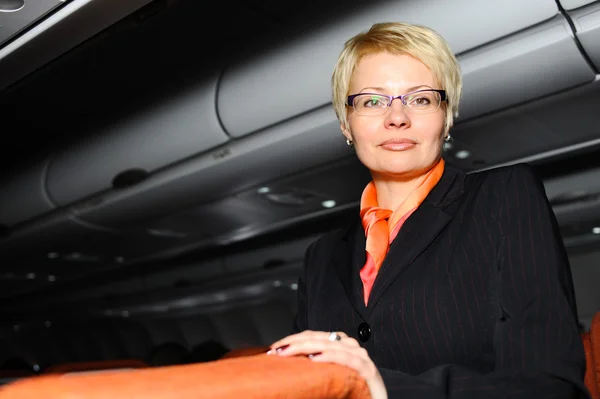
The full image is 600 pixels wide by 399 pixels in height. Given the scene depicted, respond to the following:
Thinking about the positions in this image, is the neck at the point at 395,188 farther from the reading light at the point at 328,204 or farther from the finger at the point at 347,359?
the reading light at the point at 328,204

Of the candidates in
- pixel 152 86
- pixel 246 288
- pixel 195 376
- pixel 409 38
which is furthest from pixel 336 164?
pixel 246 288

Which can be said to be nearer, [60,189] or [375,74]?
[375,74]

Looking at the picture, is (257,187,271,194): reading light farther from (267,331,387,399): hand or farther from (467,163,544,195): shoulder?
(267,331,387,399): hand

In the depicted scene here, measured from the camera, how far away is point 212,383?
0.49m

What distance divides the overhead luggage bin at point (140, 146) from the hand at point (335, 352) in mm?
2877

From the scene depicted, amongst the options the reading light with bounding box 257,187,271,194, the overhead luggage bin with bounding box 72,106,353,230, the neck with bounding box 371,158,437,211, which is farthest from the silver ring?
the reading light with bounding box 257,187,271,194

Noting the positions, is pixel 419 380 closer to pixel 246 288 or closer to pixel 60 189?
pixel 60 189

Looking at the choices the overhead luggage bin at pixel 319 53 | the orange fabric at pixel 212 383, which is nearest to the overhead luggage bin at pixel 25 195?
the overhead luggage bin at pixel 319 53

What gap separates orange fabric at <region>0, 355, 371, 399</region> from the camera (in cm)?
44

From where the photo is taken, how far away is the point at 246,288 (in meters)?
9.84

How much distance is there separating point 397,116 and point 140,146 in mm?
2999

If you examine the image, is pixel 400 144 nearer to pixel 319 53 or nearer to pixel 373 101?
pixel 373 101

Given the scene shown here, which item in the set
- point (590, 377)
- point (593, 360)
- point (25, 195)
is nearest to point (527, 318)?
point (590, 377)

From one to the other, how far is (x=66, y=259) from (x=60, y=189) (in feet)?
11.0
